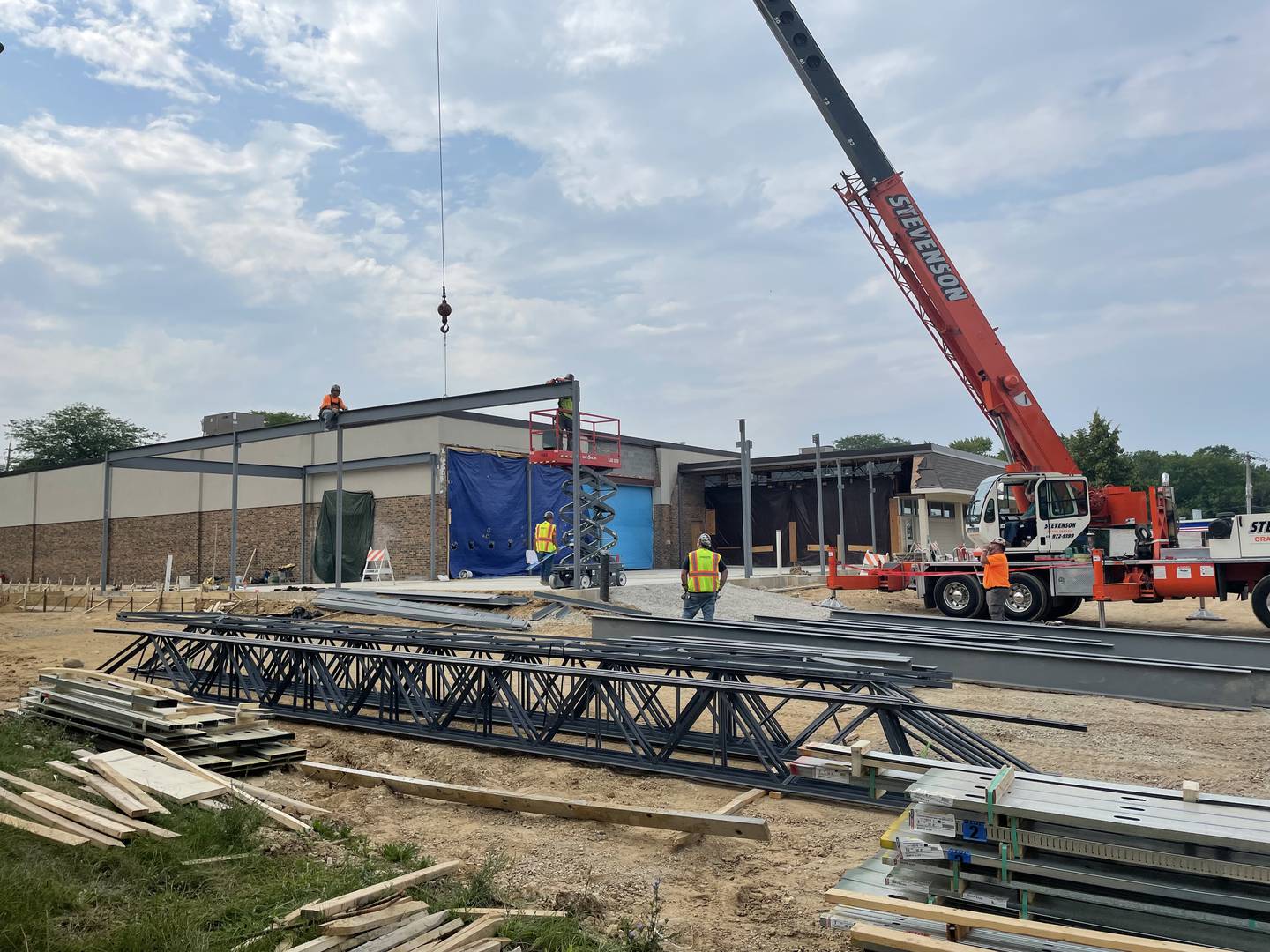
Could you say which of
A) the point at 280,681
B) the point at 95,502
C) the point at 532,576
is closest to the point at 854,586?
the point at 532,576

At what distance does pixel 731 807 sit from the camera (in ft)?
21.2

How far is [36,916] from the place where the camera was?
4207 mm

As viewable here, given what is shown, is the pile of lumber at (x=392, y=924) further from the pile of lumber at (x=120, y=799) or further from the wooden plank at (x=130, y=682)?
the wooden plank at (x=130, y=682)

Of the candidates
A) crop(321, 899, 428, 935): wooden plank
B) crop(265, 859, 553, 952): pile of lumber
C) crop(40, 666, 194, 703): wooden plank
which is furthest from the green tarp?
crop(321, 899, 428, 935): wooden plank

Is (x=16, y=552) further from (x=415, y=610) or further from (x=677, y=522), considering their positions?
(x=415, y=610)

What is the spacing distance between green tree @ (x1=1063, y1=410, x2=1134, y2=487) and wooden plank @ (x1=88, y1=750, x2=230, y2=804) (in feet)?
158

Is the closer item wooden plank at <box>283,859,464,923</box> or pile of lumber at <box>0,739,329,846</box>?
wooden plank at <box>283,859,464,923</box>

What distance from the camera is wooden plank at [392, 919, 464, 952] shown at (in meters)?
4.07

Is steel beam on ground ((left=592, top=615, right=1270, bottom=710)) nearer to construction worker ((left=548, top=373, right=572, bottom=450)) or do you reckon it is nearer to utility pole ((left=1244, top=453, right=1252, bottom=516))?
construction worker ((left=548, top=373, right=572, bottom=450))

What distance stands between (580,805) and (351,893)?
223 cm

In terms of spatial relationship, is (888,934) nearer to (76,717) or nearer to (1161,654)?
(76,717)

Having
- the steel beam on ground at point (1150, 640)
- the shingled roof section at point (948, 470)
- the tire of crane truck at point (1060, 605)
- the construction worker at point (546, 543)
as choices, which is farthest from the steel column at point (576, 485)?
the shingled roof section at point (948, 470)

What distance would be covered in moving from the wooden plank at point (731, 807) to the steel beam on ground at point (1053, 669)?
122 inches

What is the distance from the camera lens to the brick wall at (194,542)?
90.2 ft
